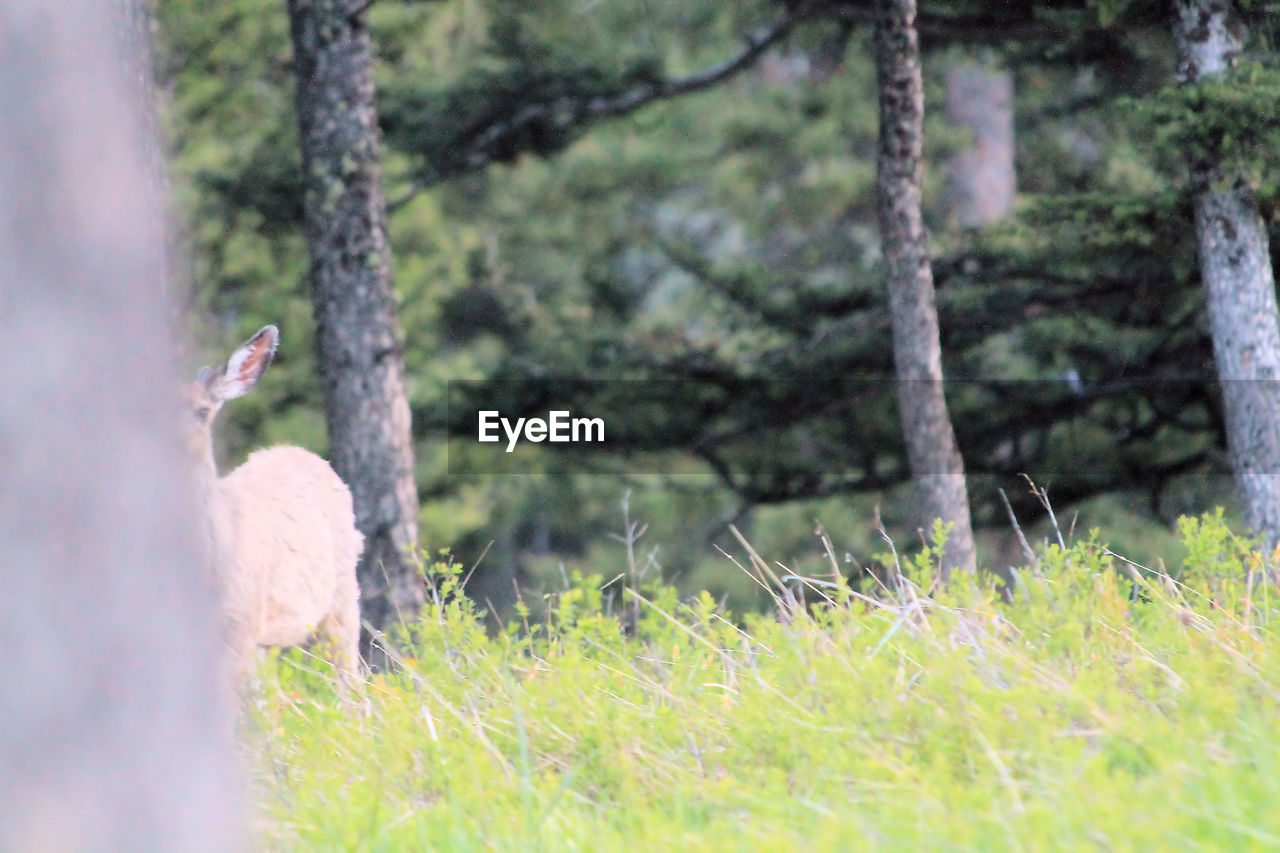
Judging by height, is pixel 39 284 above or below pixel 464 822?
above

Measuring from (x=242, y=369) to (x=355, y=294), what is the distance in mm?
2888

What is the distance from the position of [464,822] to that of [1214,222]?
21.4 ft

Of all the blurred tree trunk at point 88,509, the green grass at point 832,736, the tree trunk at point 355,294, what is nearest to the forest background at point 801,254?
the green grass at point 832,736

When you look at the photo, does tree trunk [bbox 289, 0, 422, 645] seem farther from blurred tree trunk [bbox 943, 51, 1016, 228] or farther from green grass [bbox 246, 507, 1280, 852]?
blurred tree trunk [bbox 943, 51, 1016, 228]

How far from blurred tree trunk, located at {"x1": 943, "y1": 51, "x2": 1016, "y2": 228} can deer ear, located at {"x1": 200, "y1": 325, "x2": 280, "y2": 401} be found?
42.3 ft

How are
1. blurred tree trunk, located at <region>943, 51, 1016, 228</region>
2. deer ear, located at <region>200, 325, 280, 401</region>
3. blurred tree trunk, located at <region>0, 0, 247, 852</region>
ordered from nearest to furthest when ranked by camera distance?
blurred tree trunk, located at <region>0, 0, 247, 852</region>
deer ear, located at <region>200, 325, 280, 401</region>
blurred tree trunk, located at <region>943, 51, 1016, 228</region>

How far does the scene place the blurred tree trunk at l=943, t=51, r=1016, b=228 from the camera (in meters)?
17.8

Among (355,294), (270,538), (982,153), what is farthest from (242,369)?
(982,153)

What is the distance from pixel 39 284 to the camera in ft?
9.29

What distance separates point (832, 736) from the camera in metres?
4.10

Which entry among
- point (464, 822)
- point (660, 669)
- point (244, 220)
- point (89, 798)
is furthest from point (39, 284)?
point (244, 220)

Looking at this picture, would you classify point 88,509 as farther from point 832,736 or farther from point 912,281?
point 912,281

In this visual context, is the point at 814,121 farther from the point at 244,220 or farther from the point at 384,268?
the point at 384,268

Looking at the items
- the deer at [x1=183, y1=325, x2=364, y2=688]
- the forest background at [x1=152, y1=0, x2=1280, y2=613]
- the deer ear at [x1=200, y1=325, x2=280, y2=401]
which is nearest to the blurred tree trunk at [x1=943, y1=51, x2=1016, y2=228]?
the forest background at [x1=152, y1=0, x2=1280, y2=613]
